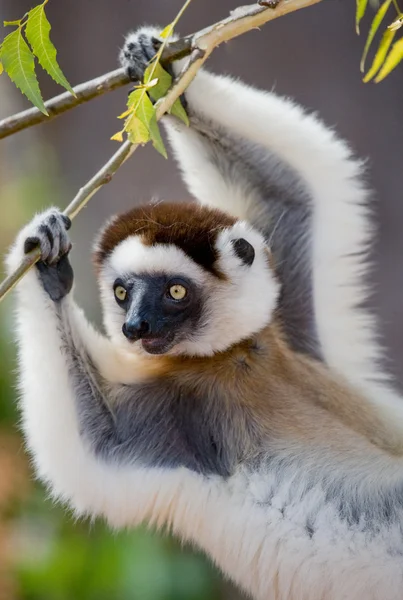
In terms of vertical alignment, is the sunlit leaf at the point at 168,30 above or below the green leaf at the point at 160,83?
above

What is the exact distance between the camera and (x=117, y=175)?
3162mm

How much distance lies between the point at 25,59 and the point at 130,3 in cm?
179

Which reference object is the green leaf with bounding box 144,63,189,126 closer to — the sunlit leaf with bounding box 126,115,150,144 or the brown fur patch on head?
the brown fur patch on head

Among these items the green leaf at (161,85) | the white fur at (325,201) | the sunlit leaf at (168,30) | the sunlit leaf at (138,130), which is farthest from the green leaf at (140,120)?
the white fur at (325,201)

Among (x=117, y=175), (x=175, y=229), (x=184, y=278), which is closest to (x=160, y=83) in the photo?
(x=175, y=229)

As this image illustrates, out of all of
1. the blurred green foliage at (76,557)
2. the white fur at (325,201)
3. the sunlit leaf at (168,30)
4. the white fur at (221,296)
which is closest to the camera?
the sunlit leaf at (168,30)

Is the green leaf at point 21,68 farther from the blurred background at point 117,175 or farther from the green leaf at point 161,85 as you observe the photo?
the blurred background at point 117,175

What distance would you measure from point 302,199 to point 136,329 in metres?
0.72

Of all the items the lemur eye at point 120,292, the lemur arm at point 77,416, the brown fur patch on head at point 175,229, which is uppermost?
the brown fur patch on head at point 175,229

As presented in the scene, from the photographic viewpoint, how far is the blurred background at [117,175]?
259 cm

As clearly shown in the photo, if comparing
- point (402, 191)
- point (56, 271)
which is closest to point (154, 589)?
point (56, 271)

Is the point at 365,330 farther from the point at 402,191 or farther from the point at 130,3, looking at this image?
the point at 130,3

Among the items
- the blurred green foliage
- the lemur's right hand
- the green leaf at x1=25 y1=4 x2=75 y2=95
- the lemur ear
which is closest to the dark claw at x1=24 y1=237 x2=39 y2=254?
the lemur's right hand

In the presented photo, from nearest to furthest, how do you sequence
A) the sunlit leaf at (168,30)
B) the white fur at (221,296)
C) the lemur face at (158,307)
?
the sunlit leaf at (168,30) → the lemur face at (158,307) → the white fur at (221,296)
